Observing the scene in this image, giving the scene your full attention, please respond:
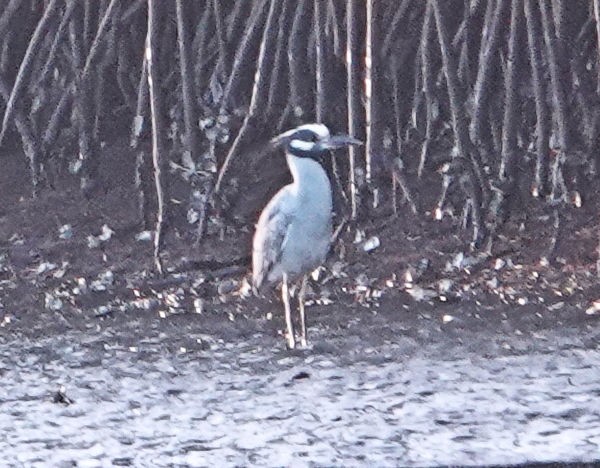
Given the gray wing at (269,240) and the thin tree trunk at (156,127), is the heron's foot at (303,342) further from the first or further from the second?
the thin tree trunk at (156,127)

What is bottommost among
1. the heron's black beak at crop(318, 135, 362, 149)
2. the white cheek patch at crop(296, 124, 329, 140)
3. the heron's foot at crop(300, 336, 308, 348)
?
the heron's foot at crop(300, 336, 308, 348)

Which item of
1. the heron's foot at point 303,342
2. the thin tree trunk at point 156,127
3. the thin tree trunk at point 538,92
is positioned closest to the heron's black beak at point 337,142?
the heron's foot at point 303,342

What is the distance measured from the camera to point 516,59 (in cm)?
631

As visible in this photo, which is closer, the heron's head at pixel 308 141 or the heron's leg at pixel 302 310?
the heron's leg at pixel 302 310

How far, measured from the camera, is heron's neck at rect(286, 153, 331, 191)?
5453 mm

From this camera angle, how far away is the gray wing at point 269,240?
17.9ft

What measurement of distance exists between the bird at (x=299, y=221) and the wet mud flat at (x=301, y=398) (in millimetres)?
194

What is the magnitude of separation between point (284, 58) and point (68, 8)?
3.08 feet

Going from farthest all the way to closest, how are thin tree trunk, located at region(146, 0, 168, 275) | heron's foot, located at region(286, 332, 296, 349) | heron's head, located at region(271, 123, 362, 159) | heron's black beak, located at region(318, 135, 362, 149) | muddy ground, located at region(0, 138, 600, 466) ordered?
1. thin tree trunk, located at region(146, 0, 168, 275)
2. heron's head, located at region(271, 123, 362, 159)
3. heron's black beak, located at region(318, 135, 362, 149)
4. heron's foot, located at region(286, 332, 296, 349)
5. muddy ground, located at region(0, 138, 600, 466)

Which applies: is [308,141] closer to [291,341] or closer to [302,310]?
[302,310]

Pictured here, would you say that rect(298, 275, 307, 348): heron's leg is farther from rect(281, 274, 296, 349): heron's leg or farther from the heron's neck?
the heron's neck

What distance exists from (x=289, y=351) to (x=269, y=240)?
53 centimetres

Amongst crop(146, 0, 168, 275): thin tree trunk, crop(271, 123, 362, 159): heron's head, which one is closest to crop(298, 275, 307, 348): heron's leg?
crop(271, 123, 362, 159): heron's head

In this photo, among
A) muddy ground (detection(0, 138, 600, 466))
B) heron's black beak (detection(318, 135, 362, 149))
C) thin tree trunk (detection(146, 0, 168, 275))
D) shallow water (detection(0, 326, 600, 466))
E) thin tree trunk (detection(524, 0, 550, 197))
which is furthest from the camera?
thin tree trunk (detection(524, 0, 550, 197))
